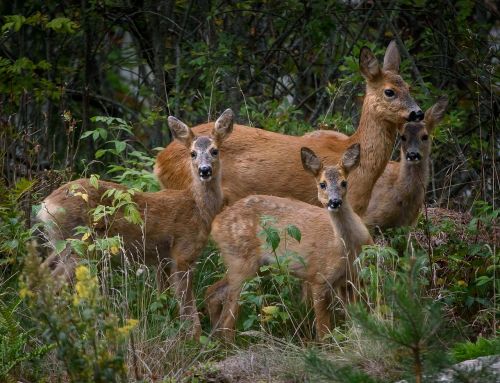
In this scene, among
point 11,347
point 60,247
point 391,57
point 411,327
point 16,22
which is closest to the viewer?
point 411,327

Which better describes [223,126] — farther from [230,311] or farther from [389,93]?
[230,311]

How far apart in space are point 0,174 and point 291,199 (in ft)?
7.69

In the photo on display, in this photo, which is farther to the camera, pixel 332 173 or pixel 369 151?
pixel 369 151

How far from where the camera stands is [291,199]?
9359 millimetres

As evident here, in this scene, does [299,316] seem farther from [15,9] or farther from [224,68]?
[15,9]

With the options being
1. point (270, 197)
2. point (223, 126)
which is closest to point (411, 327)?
point (270, 197)

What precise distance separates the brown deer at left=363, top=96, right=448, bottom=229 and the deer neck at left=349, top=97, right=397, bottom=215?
21 centimetres

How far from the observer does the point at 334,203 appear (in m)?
8.43

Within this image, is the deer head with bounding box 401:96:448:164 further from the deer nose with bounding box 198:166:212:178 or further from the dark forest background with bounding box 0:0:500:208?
the deer nose with bounding box 198:166:212:178

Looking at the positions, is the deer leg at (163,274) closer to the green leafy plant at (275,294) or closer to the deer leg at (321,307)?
the green leafy plant at (275,294)

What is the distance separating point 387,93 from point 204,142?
5.08 feet

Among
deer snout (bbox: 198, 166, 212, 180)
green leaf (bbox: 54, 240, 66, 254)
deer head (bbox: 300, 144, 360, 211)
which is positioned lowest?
green leaf (bbox: 54, 240, 66, 254)

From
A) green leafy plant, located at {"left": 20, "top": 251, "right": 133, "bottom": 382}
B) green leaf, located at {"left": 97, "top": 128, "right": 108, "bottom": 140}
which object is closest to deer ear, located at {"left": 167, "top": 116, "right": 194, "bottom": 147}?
green leaf, located at {"left": 97, "top": 128, "right": 108, "bottom": 140}

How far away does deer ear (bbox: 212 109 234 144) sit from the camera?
961 cm
